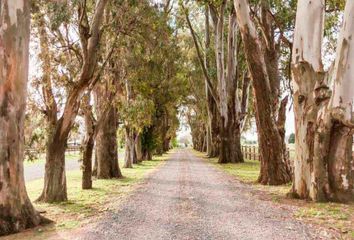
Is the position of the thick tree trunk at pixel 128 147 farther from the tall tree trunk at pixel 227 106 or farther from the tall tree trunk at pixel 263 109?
the tall tree trunk at pixel 263 109

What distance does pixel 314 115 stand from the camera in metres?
11.1

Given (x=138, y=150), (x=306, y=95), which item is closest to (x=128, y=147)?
(x=138, y=150)

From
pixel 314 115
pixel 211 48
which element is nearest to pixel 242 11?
pixel 314 115

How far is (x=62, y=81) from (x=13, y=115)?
211 inches

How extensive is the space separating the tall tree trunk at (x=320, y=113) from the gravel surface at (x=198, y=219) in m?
1.37

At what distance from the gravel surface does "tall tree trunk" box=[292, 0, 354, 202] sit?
4.49 feet

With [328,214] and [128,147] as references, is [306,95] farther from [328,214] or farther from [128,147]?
[128,147]

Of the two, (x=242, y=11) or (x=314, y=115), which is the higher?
(x=242, y=11)

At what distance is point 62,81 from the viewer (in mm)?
13461

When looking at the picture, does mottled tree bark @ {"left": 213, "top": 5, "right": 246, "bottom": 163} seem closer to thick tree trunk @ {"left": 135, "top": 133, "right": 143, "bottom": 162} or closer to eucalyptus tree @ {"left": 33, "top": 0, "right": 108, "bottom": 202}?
thick tree trunk @ {"left": 135, "top": 133, "right": 143, "bottom": 162}

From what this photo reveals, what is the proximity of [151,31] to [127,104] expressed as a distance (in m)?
4.38

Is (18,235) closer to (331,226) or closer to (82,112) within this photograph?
(331,226)

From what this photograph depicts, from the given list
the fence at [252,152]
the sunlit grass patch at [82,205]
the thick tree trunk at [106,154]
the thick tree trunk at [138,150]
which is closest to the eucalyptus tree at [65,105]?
the sunlit grass patch at [82,205]

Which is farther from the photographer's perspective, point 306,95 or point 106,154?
point 106,154
